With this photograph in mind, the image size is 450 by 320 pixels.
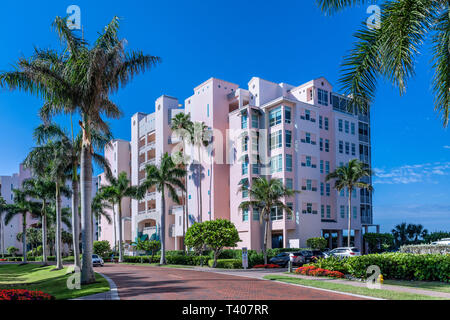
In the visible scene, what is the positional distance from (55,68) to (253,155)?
3416cm

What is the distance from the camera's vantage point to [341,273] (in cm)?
2306

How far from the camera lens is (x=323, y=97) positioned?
2275 inches

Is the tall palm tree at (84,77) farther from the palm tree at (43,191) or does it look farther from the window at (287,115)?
the window at (287,115)

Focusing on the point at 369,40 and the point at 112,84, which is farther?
the point at 112,84

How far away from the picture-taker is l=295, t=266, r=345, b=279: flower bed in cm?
2283

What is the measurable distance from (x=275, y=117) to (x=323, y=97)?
31.1 feet

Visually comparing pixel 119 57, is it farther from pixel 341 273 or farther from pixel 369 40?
pixel 341 273

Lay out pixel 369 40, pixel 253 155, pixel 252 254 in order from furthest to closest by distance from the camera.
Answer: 1. pixel 253 155
2. pixel 252 254
3. pixel 369 40

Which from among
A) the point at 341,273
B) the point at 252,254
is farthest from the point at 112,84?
the point at 252,254

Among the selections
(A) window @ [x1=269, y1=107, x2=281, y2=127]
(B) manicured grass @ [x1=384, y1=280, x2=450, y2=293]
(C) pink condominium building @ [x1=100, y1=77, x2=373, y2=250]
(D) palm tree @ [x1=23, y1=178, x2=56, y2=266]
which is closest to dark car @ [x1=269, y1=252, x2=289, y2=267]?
(C) pink condominium building @ [x1=100, y1=77, x2=373, y2=250]

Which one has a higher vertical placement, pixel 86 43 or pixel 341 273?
pixel 86 43

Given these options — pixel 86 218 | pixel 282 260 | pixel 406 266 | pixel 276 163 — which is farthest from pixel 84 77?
pixel 276 163

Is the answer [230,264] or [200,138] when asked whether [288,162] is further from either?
[230,264]

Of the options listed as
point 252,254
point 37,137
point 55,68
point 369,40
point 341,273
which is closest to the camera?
point 369,40
